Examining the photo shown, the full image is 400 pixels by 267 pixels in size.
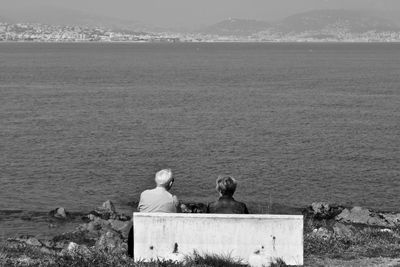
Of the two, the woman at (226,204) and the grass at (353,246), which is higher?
the woman at (226,204)

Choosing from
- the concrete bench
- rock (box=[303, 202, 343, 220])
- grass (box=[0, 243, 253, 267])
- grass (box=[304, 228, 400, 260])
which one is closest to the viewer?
the concrete bench

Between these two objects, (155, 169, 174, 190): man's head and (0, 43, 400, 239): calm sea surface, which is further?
(0, 43, 400, 239): calm sea surface

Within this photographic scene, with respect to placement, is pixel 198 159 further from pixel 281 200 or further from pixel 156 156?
pixel 281 200

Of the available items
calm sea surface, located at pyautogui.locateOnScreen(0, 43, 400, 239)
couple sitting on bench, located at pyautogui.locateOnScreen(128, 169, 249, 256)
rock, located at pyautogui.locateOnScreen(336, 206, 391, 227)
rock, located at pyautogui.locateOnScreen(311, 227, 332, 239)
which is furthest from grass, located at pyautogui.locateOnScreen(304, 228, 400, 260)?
calm sea surface, located at pyautogui.locateOnScreen(0, 43, 400, 239)

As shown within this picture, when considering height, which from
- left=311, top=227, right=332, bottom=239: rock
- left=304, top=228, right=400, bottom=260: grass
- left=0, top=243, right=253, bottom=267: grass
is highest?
left=0, top=243, right=253, bottom=267: grass

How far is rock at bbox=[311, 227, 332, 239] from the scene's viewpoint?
12594mm

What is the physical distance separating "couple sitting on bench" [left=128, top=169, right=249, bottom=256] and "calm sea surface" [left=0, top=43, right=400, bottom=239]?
42.5ft

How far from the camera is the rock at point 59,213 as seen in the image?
23530 mm

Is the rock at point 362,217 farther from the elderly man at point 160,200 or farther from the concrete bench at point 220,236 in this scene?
the elderly man at point 160,200

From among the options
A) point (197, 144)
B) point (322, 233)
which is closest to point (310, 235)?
point (322, 233)

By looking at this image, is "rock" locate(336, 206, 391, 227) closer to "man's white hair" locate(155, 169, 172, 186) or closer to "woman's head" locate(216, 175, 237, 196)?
"woman's head" locate(216, 175, 237, 196)

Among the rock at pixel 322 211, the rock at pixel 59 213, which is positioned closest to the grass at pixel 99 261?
the rock at pixel 59 213

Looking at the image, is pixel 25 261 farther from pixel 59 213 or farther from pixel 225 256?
pixel 59 213

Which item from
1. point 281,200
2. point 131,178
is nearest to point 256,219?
point 281,200
